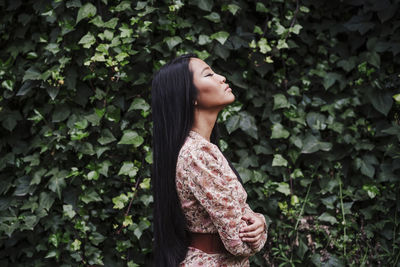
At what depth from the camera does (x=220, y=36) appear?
2338 millimetres

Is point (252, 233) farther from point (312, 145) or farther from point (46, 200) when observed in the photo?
point (46, 200)

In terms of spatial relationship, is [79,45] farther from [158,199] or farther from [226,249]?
[226,249]

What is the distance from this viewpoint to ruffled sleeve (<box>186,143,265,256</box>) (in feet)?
4.60

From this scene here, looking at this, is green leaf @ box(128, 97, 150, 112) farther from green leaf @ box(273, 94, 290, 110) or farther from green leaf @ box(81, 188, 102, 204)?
green leaf @ box(273, 94, 290, 110)

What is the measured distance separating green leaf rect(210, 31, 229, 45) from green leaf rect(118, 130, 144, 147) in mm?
701

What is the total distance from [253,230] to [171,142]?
0.44 meters

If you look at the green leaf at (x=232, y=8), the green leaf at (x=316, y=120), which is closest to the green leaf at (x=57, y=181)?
the green leaf at (x=232, y=8)

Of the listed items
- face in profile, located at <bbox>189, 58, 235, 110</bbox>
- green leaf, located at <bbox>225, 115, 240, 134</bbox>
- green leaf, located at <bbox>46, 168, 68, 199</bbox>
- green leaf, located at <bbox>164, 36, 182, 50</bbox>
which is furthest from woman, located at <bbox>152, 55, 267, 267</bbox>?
green leaf, located at <bbox>46, 168, 68, 199</bbox>

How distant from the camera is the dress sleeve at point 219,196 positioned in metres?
1.40

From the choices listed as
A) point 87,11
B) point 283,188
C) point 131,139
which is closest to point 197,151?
point 131,139

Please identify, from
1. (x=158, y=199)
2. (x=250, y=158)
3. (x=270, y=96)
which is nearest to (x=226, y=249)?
(x=158, y=199)

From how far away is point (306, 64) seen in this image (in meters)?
2.68

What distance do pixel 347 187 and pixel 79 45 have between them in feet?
6.05

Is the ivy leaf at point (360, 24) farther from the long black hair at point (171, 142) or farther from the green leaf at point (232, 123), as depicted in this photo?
the long black hair at point (171, 142)
